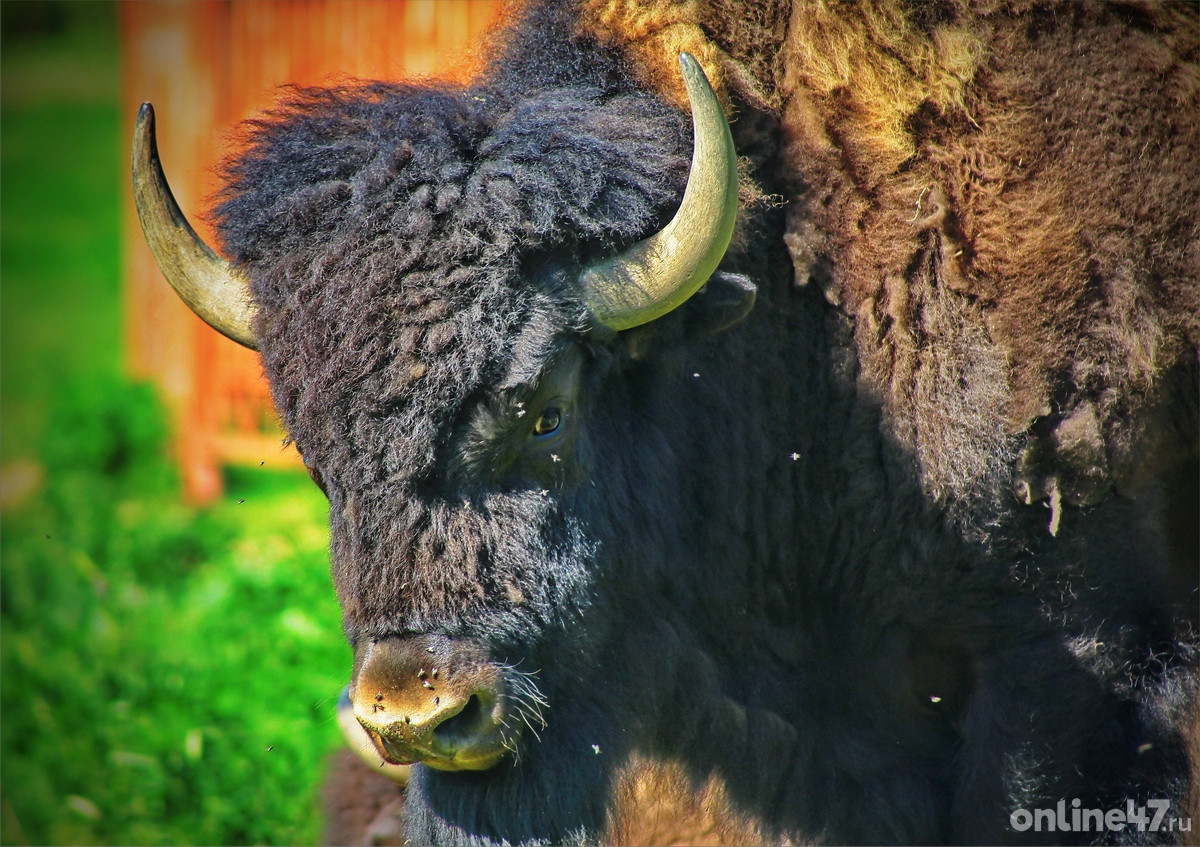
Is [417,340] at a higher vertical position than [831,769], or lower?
higher

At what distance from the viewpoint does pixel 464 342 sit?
215cm

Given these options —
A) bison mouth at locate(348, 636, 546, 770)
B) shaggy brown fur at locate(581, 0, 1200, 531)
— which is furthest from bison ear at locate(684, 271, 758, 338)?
bison mouth at locate(348, 636, 546, 770)

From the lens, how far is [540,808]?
2480 millimetres

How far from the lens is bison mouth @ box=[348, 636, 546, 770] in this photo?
84.6 inches

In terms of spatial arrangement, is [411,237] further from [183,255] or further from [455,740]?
[455,740]

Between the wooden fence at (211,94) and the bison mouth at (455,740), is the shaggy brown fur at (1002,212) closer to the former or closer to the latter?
the bison mouth at (455,740)

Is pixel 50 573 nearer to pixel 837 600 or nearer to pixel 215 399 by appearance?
pixel 215 399

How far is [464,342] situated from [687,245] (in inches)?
21.8

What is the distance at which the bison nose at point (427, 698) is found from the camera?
7.04 ft

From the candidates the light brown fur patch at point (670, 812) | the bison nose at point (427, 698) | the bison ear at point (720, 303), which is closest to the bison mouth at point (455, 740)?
the bison nose at point (427, 698)

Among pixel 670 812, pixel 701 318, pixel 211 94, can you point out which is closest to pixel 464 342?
pixel 701 318

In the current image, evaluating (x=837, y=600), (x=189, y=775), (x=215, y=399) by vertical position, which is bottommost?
(x=215, y=399)

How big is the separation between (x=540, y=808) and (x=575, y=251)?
1322mm

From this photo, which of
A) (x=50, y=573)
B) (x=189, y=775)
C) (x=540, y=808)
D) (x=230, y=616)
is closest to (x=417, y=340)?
(x=540, y=808)
